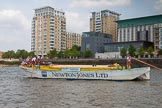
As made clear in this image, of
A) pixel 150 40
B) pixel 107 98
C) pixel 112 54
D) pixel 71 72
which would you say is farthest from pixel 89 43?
pixel 107 98

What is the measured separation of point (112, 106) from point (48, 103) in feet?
16.2

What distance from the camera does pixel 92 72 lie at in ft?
150

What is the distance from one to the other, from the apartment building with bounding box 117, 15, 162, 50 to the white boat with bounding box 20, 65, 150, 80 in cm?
12276

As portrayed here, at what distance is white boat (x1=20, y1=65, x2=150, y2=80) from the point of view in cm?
4409

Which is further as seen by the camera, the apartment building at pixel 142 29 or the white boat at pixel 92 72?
the apartment building at pixel 142 29

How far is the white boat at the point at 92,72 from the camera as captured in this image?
44.1m

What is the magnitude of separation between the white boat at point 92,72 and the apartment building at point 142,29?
4833 inches

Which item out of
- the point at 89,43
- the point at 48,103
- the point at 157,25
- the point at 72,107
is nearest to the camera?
the point at 72,107

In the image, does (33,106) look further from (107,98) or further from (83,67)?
(83,67)

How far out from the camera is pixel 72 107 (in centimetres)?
2258

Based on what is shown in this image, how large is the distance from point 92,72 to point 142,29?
146894 mm

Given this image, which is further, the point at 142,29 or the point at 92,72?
the point at 142,29

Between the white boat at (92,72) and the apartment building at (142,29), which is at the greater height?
the apartment building at (142,29)

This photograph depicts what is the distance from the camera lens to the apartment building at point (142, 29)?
16599cm
